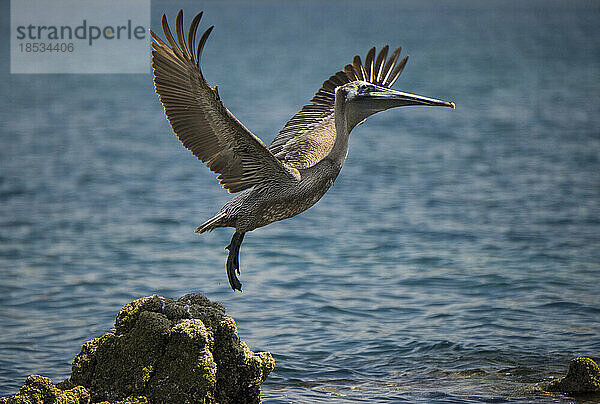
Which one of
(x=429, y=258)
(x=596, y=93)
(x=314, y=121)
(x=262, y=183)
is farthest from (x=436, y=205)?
(x=596, y=93)

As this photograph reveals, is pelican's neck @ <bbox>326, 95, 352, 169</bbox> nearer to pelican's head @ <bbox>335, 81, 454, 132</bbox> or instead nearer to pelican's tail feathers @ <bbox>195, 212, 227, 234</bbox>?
pelican's head @ <bbox>335, 81, 454, 132</bbox>

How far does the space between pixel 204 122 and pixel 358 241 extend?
300 inches

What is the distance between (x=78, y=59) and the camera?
4022cm

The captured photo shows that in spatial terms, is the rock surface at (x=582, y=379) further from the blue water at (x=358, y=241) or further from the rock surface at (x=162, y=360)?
the rock surface at (x=162, y=360)

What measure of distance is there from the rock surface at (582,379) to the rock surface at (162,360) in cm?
263

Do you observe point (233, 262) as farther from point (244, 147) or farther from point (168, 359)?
point (168, 359)

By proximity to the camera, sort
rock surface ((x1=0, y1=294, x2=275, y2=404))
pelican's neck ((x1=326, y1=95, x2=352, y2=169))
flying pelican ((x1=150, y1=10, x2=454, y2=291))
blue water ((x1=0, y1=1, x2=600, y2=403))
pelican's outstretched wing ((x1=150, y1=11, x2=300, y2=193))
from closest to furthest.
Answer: rock surface ((x1=0, y1=294, x2=275, y2=404)), pelican's outstretched wing ((x1=150, y1=11, x2=300, y2=193)), flying pelican ((x1=150, y1=10, x2=454, y2=291)), pelican's neck ((x1=326, y1=95, x2=352, y2=169)), blue water ((x1=0, y1=1, x2=600, y2=403))

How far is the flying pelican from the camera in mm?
6293

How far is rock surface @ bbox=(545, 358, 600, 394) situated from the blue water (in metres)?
0.18

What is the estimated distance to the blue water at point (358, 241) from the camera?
8.67 m

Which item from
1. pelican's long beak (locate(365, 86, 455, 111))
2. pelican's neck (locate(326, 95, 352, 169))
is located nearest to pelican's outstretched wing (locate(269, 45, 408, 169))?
pelican's neck (locate(326, 95, 352, 169))

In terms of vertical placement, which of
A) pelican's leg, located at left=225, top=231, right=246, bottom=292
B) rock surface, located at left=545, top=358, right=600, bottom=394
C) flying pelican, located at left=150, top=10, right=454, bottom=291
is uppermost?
flying pelican, located at left=150, top=10, right=454, bottom=291

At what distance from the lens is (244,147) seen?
21.7 feet

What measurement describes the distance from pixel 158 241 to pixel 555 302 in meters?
6.18
